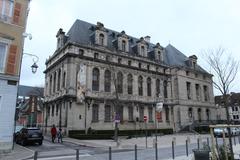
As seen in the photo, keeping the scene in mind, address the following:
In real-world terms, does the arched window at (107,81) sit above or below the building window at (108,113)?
above

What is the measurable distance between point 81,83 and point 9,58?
16.0m

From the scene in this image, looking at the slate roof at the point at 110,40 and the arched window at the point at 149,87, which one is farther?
the arched window at the point at 149,87

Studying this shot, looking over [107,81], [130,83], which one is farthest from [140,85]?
[107,81]

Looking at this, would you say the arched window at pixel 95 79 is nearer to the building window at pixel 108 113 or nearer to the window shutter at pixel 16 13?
the building window at pixel 108 113

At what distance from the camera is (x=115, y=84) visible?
2805 cm

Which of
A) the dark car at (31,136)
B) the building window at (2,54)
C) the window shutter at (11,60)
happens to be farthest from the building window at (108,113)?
the building window at (2,54)

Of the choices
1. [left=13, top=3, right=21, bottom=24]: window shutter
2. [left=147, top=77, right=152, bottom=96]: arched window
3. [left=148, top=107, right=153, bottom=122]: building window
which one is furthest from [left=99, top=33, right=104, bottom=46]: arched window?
[left=13, top=3, right=21, bottom=24]: window shutter

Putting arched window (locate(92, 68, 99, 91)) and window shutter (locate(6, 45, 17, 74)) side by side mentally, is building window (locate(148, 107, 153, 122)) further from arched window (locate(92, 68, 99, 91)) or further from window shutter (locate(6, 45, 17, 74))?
window shutter (locate(6, 45, 17, 74))

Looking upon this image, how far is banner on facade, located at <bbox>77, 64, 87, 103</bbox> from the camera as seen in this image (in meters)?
30.9

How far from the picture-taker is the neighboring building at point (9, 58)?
612 inches

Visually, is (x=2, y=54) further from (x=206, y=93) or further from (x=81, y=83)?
(x=206, y=93)

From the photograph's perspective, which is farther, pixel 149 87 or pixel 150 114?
pixel 149 87

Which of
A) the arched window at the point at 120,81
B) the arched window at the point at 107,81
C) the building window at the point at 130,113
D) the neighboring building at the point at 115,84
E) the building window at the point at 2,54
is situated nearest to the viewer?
the building window at the point at 2,54

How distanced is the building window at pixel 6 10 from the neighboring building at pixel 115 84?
14114 millimetres
